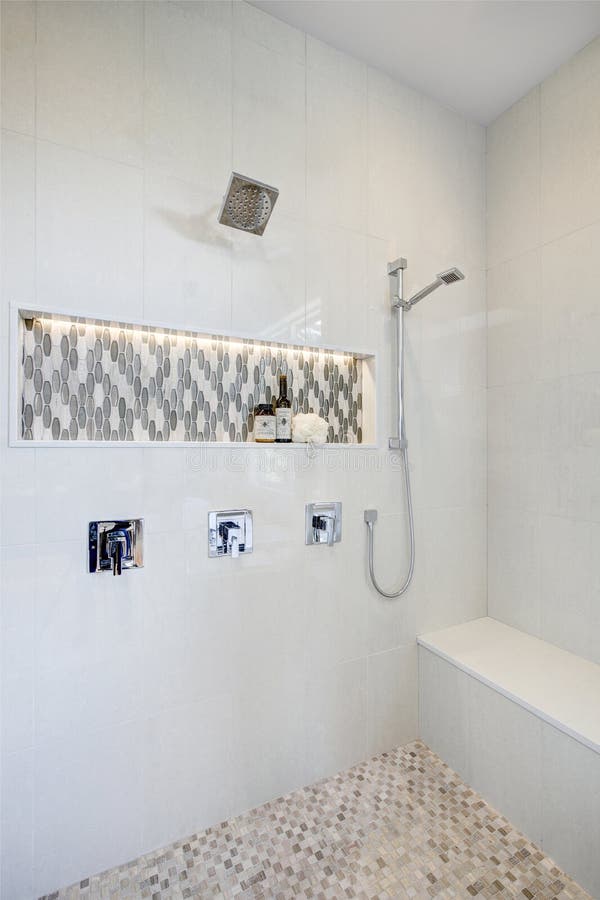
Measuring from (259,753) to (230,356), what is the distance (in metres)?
1.41

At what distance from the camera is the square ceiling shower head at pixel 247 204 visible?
4.28ft

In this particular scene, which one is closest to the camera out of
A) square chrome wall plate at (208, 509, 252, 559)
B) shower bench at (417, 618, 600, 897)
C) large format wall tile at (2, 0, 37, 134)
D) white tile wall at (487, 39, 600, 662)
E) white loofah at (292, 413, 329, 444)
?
large format wall tile at (2, 0, 37, 134)

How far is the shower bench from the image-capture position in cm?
132

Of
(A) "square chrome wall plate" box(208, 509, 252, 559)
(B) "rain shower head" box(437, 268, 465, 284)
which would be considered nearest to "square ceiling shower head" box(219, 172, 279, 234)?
(B) "rain shower head" box(437, 268, 465, 284)

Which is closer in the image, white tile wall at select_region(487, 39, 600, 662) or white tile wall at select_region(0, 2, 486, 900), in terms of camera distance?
white tile wall at select_region(0, 2, 486, 900)

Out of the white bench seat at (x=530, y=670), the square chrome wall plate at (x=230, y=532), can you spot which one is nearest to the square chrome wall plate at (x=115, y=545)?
the square chrome wall plate at (x=230, y=532)

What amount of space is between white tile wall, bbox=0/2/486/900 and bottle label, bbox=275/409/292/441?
79mm

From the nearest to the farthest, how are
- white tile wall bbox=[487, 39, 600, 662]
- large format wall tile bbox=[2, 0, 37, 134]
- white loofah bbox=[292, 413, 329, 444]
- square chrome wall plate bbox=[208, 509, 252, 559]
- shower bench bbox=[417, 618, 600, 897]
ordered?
1. large format wall tile bbox=[2, 0, 37, 134]
2. shower bench bbox=[417, 618, 600, 897]
3. square chrome wall plate bbox=[208, 509, 252, 559]
4. white loofah bbox=[292, 413, 329, 444]
5. white tile wall bbox=[487, 39, 600, 662]

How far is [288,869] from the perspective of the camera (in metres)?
1.34

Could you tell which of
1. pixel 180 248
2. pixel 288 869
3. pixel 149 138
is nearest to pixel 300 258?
pixel 180 248

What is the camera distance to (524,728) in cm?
149

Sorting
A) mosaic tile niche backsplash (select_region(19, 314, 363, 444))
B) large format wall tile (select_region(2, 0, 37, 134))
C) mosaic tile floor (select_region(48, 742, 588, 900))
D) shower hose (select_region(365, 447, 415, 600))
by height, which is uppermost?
large format wall tile (select_region(2, 0, 37, 134))

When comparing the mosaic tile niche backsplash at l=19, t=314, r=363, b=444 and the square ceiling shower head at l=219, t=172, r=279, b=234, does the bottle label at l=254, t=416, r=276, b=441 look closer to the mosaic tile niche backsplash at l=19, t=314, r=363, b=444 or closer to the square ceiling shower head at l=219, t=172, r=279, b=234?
the mosaic tile niche backsplash at l=19, t=314, r=363, b=444

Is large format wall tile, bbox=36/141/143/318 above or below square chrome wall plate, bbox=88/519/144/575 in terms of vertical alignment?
above
